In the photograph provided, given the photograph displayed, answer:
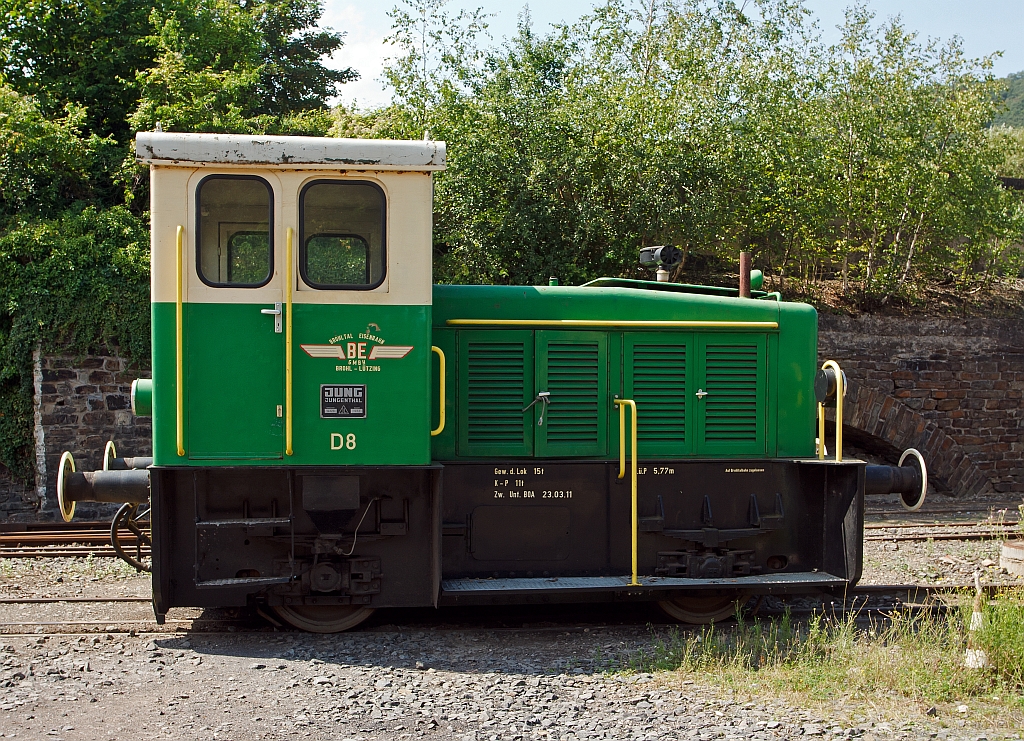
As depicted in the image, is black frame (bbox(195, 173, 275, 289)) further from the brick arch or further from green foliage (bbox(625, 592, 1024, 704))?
the brick arch

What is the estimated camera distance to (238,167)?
5.50m

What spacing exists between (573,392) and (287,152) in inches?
104

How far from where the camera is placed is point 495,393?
6449 millimetres

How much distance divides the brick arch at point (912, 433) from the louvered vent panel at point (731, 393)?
686 cm

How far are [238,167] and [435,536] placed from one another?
2.71m

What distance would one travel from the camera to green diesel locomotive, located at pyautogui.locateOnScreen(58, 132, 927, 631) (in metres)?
5.55

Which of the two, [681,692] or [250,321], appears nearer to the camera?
[681,692]

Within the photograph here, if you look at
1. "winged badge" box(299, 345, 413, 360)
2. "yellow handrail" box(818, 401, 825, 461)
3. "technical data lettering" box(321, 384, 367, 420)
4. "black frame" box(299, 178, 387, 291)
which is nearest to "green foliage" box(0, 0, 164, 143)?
"black frame" box(299, 178, 387, 291)

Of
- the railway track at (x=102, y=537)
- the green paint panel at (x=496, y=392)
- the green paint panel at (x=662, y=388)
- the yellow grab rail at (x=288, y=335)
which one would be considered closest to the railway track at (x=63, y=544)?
the railway track at (x=102, y=537)

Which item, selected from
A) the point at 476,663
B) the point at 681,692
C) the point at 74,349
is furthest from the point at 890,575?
the point at 74,349

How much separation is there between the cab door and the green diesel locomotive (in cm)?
1

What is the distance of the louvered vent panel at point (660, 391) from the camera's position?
6609 millimetres

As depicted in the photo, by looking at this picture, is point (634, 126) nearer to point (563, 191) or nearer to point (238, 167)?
point (563, 191)

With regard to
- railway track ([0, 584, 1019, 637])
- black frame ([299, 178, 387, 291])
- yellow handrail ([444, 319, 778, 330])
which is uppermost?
black frame ([299, 178, 387, 291])
